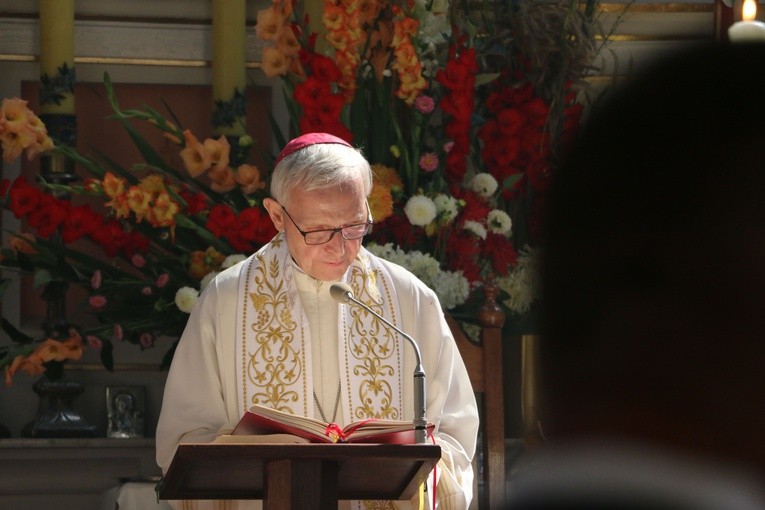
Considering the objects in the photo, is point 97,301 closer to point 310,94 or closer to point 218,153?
point 218,153

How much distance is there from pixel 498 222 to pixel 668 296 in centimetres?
314

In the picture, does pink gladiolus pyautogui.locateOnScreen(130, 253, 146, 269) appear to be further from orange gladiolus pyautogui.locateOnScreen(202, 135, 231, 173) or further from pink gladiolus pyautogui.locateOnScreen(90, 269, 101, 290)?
orange gladiolus pyautogui.locateOnScreen(202, 135, 231, 173)

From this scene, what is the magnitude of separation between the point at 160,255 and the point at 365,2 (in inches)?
42.3

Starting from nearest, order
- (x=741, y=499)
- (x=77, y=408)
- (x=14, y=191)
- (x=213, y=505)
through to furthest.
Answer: (x=741, y=499) → (x=213, y=505) → (x=14, y=191) → (x=77, y=408)

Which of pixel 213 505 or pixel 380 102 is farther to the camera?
pixel 380 102

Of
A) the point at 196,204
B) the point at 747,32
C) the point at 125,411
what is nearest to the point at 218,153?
the point at 196,204

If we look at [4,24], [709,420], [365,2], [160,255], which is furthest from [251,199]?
[709,420]

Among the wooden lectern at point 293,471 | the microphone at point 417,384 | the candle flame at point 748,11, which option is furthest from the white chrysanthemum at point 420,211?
the candle flame at point 748,11

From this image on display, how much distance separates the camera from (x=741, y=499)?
2.29 ft

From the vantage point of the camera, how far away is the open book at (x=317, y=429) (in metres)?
2.44

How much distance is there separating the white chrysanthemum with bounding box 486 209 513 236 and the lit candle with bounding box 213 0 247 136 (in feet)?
3.66

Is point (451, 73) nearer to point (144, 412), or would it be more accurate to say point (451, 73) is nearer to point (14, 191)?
point (14, 191)

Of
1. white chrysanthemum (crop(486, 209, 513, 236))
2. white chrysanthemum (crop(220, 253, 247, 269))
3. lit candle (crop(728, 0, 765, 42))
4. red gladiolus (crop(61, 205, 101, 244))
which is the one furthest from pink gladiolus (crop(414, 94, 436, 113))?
lit candle (crop(728, 0, 765, 42))

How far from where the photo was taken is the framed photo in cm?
441
